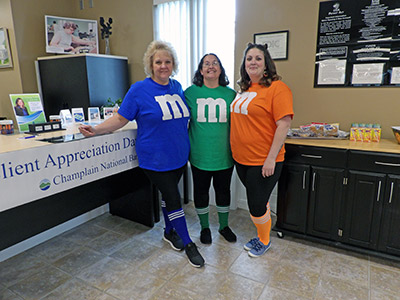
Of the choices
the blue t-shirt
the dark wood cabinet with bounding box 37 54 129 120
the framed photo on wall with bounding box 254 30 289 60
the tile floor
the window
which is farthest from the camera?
the dark wood cabinet with bounding box 37 54 129 120

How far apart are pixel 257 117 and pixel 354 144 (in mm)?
843

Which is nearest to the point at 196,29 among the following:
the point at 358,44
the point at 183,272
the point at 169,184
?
the point at 358,44

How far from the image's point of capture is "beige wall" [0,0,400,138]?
2.43 meters

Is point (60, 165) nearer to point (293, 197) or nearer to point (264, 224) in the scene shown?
point (264, 224)

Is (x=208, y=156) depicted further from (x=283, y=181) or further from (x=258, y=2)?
(x=258, y=2)

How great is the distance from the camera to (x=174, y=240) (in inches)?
93.1

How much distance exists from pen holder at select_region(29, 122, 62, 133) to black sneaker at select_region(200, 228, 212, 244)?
1.43 m

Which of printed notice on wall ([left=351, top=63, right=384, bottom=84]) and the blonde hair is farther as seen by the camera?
printed notice on wall ([left=351, top=63, right=384, bottom=84])

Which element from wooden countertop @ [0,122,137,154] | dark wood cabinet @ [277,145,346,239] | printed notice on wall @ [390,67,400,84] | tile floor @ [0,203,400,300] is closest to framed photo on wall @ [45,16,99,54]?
wooden countertop @ [0,122,137,154]

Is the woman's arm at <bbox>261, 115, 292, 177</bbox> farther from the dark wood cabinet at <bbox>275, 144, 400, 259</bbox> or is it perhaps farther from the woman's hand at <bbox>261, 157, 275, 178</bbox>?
the dark wood cabinet at <bbox>275, 144, 400, 259</bbox>

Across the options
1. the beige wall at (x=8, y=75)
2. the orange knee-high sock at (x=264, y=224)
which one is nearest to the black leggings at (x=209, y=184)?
the orange knee-high sock at (x=264, y=224)

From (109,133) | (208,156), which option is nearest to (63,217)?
(109,133)

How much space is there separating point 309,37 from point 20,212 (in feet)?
8.40

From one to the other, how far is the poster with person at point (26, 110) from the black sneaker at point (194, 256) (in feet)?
4.91
